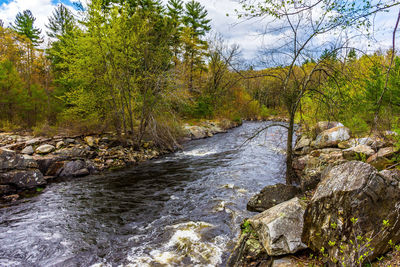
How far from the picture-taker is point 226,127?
86.3 ft

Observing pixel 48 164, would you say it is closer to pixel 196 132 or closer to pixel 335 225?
pixel 335 225

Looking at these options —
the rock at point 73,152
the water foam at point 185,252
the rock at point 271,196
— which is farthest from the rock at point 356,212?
the rock at point 73,152

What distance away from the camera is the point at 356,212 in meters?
2.66

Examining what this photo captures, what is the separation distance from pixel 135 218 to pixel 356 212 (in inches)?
198

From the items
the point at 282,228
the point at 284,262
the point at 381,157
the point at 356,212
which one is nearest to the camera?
the point at 356,212

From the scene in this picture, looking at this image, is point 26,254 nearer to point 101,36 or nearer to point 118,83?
point 118,83

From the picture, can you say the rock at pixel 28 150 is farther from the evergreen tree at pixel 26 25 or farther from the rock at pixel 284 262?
the evergreen tree at pixel 26 25

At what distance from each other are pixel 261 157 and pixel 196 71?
77.9 ft

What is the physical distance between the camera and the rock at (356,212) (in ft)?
8.59

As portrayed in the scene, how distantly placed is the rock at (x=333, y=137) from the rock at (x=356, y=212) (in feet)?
20.8

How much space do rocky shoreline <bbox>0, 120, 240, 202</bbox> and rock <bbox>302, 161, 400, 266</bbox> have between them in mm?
8582

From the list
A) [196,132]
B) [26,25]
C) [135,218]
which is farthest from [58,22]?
[135,218]

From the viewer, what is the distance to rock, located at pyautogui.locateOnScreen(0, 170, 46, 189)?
7546mm

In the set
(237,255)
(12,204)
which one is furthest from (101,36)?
(237,255)
